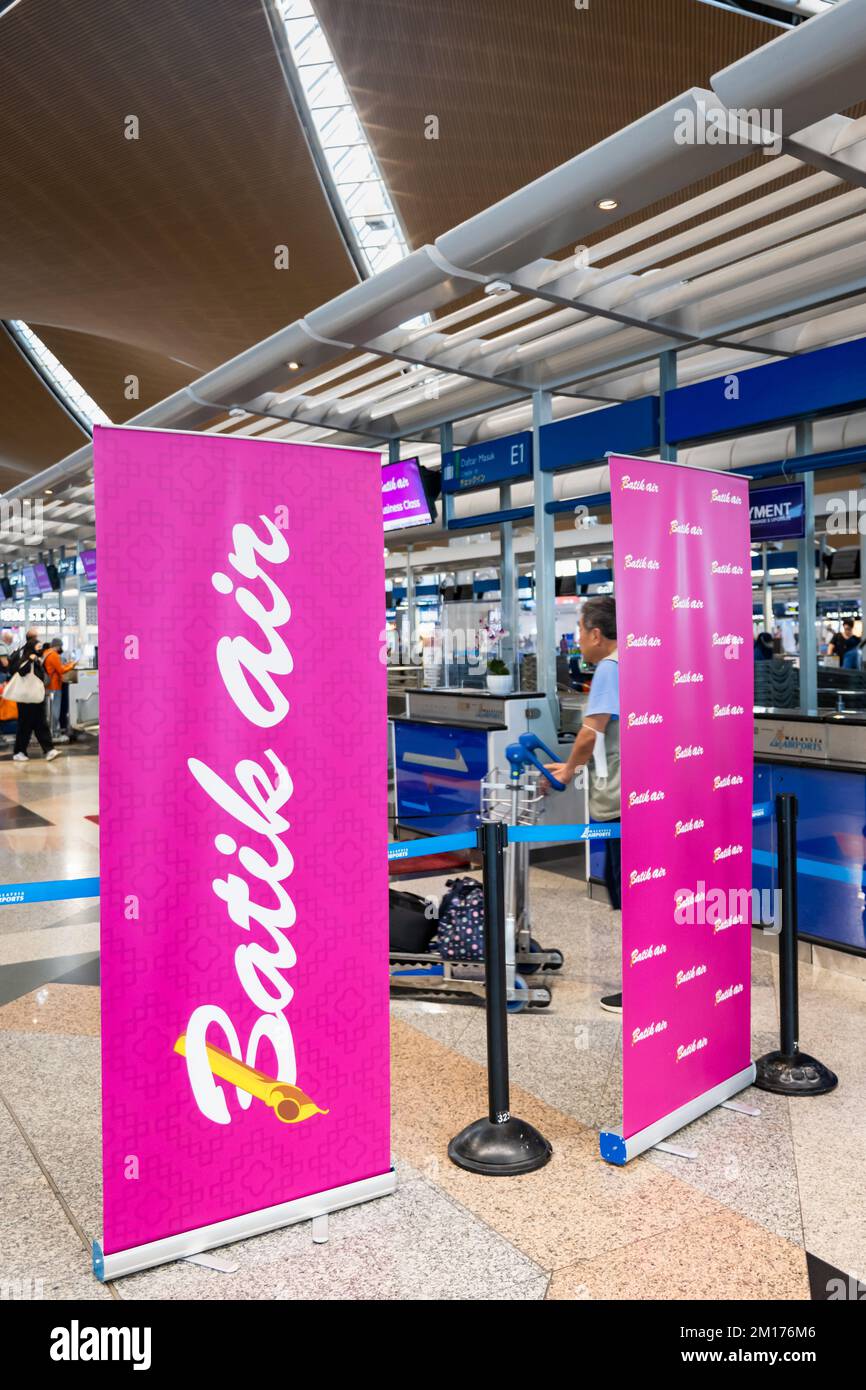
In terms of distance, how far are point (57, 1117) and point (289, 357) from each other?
18.2ft

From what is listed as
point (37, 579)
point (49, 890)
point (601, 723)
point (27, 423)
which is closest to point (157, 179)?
point (601, 723)

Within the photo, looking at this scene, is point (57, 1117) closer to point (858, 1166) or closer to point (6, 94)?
point (858, 1166)

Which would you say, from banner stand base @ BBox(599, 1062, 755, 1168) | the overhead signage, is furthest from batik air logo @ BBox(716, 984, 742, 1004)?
the overhead signage

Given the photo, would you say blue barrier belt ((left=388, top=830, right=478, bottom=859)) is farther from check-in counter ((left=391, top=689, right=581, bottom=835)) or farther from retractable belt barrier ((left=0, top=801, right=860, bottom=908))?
check-in counter ((left=391, top=689, right=581, bottom=835))

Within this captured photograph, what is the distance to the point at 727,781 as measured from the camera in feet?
11.2

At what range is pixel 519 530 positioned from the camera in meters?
17.9

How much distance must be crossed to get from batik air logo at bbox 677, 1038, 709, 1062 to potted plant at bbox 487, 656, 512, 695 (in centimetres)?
500

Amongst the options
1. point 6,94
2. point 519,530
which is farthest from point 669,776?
point 519,530

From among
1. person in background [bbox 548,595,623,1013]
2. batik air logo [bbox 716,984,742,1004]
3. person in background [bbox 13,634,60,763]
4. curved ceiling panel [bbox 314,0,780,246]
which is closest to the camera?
batik air logo [bbox 716,984,742,1004]

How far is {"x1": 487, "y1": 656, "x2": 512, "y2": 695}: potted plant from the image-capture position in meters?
8.18

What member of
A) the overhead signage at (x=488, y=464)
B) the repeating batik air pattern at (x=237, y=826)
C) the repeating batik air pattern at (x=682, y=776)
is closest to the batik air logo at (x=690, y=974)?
the repeating batik air pattern at (x=682, y=776)

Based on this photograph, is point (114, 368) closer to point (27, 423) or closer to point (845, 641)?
point (27, 423)

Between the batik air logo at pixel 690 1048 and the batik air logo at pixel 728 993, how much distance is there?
5.9 inches

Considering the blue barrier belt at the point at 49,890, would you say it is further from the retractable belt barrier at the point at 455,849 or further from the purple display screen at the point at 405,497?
the purple display screen at the point at 405,497
